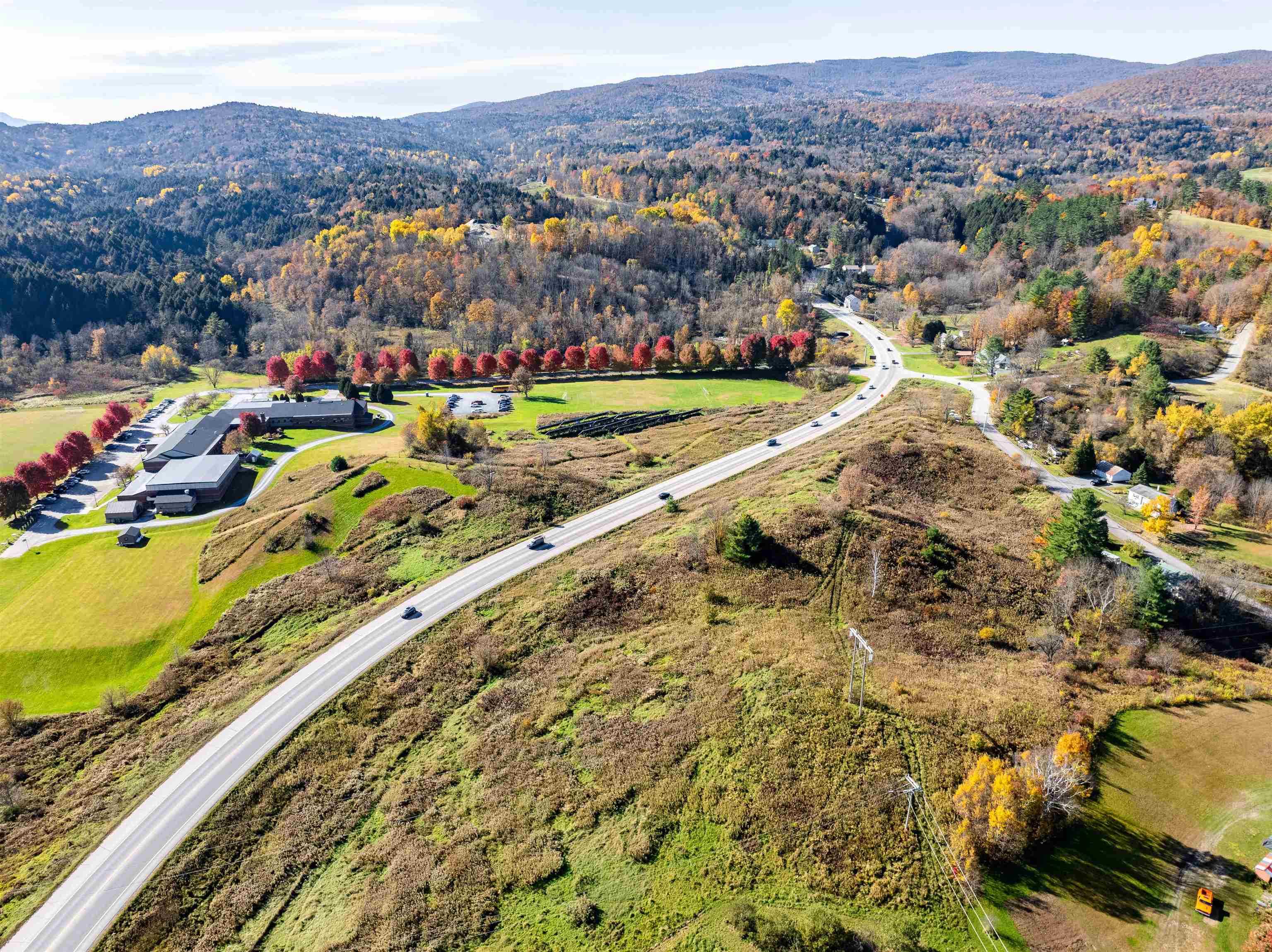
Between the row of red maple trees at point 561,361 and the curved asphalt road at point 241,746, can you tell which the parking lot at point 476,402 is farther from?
the curved asphalt road at point 241,746

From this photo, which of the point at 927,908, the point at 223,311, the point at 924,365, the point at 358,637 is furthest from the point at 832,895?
the point at 223,311

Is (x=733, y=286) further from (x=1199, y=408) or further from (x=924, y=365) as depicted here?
(x=1199, y=408)

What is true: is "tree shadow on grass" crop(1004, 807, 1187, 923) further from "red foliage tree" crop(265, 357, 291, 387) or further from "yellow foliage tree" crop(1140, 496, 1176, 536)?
"red foliage tree" crop(265, 357, 291, 387)

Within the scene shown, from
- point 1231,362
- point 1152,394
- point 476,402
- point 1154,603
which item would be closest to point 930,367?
point 1231,362

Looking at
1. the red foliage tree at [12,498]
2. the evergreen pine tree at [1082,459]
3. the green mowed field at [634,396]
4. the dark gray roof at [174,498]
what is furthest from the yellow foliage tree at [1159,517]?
the red foliage tree at [12,498]

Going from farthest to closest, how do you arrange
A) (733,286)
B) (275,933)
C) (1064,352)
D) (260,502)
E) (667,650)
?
(733,286)
(1064,352)
(260,502)
(667,650)
(275,933)
